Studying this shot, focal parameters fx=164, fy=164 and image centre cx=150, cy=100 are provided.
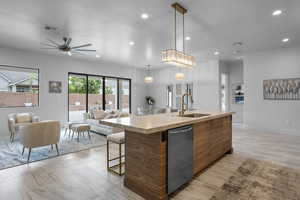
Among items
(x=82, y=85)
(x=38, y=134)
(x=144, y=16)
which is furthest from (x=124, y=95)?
(x=144, y=16)

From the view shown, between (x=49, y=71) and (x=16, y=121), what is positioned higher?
(x=49, y=71)

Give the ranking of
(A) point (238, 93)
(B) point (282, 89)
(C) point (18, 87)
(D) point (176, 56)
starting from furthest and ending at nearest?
(A) point (238, 93) → (C) point (18, 87) → (B) point (282, 89) → (D) point (176, 56)

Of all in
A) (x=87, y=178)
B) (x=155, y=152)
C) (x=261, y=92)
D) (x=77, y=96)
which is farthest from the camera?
(x=77, y=96)

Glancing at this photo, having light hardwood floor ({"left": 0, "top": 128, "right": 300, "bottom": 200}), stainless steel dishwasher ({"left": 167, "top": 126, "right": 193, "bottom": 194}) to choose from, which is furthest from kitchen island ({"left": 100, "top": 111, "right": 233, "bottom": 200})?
light hardwood floor ({"left": 0, "top": 128, "right": 300, "bottom": 200})

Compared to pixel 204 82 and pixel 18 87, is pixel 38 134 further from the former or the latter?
pixel 204 82

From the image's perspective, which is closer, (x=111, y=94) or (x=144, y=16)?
(x=144, y=16)

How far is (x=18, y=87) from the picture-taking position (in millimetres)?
5879

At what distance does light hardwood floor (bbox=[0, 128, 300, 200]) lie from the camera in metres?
2.18

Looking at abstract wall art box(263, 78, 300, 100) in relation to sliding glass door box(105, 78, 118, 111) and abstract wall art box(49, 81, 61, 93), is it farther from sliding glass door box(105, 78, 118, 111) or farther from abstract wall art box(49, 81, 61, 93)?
abstract wall art box(49, 81, 61, 93)

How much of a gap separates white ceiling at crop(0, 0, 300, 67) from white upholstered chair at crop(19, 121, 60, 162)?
225 centimetres

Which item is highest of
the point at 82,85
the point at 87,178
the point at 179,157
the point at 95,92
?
the point at 82,85

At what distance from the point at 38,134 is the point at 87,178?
1.62 meters

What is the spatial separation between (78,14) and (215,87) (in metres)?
6.11

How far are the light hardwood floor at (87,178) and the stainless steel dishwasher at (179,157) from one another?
7.3 inches
